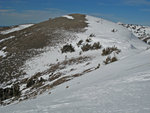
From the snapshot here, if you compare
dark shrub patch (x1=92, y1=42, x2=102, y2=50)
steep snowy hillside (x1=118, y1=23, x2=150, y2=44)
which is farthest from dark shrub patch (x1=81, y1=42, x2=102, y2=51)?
steep snowy hillside (x1=118, y1=23, x2=150, y2=44)

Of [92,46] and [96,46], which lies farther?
[92,46]

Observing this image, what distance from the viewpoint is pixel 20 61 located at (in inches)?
870

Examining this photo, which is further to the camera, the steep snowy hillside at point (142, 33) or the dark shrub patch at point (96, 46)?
the steep snowy hillside at point (142, 33)

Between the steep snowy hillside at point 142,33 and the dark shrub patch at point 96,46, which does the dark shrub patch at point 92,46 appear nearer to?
the dark shrub patch at point 96,46

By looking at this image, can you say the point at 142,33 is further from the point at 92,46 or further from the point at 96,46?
the point at 96,46

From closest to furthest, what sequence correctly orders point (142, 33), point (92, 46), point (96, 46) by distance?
point (96, 46) → point (92, 46) → point (142, 33)

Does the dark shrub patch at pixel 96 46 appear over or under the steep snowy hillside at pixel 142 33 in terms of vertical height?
under

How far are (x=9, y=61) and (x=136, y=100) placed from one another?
2258 centimetres

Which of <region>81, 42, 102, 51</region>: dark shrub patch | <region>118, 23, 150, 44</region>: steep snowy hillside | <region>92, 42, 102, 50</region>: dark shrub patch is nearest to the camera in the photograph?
<region>92, 42, 102, 50</region>: dark shrub patch

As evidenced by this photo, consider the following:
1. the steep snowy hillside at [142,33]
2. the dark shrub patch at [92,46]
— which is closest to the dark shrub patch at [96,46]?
the dark shrub patch at [92,46]

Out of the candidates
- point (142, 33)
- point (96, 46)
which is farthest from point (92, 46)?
point (142, 33)

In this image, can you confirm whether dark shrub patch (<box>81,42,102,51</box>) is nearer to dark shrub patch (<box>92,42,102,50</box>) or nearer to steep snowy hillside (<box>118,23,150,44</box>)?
dark shrub patch (<box>92,42,102,50</box>)

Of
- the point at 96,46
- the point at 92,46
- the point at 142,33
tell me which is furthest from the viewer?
the point at 142,33

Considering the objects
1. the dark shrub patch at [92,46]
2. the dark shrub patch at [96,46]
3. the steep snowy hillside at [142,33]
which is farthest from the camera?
the steep snowy hillside at [142,33]
